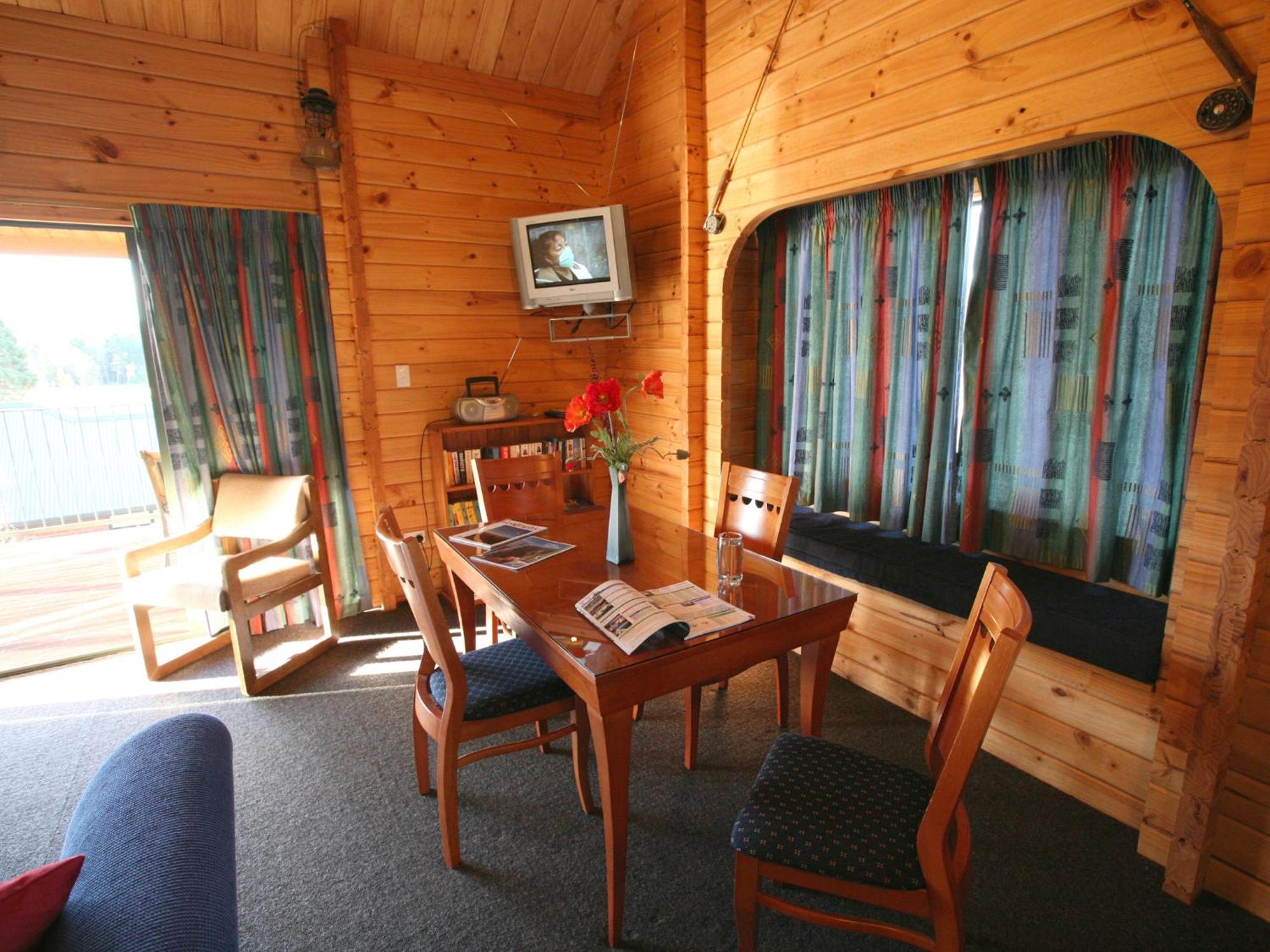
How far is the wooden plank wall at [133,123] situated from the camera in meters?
2.63

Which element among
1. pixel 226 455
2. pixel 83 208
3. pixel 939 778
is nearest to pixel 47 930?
pixel 939 778

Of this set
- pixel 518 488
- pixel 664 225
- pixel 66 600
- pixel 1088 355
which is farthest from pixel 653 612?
pixel 66 600

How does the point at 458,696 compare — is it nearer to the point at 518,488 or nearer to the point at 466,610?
the point at 466,610

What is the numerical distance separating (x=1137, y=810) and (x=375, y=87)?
4.23 m

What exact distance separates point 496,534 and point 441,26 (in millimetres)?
2640

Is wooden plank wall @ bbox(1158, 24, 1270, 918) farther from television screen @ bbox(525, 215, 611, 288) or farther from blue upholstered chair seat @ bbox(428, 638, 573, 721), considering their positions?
television screen @ bbox(525, 215, 611, 288)

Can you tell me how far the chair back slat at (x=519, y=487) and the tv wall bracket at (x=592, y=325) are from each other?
1.17m

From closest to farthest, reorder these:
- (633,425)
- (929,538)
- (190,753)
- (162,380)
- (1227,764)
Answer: (190,753) < (1227,764) < (929,538) < (162,380) < (633,425)

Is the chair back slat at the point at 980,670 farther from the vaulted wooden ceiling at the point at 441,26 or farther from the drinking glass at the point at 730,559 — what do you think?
the vaulted wooden ceiling at the point at 441,26

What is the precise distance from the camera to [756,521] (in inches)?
94.7

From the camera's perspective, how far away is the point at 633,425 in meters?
3.88

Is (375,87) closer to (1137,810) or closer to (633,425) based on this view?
(633,425)

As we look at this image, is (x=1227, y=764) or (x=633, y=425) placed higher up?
(x=633, y=425)

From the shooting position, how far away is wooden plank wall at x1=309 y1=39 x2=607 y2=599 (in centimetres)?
328
